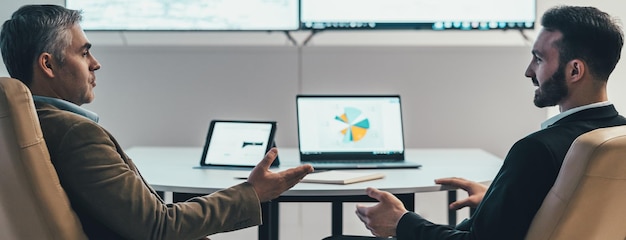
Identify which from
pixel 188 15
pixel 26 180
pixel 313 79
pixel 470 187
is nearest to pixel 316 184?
pixel 470 187

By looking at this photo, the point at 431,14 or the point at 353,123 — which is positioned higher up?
the point at 431,14

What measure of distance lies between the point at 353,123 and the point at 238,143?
48cm

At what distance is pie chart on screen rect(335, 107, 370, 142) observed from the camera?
3.24 m

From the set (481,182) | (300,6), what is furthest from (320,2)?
(481,182)

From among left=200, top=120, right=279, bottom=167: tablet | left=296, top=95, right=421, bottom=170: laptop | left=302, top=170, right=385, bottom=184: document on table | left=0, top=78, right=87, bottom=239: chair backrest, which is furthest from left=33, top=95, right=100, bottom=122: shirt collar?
left=296, top=95, right=421, bottom=170: laptop

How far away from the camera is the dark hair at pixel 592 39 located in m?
2.02

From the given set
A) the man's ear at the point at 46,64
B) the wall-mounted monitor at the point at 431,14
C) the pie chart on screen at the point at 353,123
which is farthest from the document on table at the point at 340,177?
the wall-mounted monitor at the point at 431,14

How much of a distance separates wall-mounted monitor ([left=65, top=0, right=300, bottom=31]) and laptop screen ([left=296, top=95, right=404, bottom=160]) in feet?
2.98

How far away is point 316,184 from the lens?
8.70 ft

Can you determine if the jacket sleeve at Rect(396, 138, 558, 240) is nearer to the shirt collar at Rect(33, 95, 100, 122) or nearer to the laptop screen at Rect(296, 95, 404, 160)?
the shirt collar at Rect(33, 95, 100, 122)

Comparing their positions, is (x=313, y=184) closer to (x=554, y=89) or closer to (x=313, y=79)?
(x=554, y=89)

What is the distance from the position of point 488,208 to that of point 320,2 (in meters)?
2.32

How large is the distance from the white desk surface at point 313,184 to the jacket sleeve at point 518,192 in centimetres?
74

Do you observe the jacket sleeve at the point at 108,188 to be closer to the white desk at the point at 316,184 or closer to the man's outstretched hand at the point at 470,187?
the white desk at the point at 316,184
